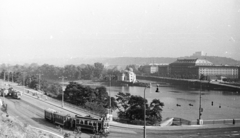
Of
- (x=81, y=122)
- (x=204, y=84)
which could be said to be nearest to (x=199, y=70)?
(x=204, y=84)

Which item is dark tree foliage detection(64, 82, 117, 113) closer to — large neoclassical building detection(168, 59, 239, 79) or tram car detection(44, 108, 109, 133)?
tram car detection(44, 108, 109, 133)


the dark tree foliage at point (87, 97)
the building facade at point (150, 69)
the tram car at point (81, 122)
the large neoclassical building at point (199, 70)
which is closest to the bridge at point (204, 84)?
the large neoclassical building at point (199, 70)

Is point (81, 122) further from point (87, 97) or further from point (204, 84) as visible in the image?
point (204, 84)

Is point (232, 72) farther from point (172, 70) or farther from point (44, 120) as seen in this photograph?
point (44, 120)

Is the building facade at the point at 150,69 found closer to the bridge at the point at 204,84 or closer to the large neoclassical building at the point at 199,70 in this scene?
the large neoclassical building at the point at 199,70

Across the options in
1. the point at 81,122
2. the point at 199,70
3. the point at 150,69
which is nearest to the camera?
the point at 81,122

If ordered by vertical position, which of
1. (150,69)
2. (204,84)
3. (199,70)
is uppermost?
(150,69)

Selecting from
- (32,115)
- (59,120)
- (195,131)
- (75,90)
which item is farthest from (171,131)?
(75,90)
